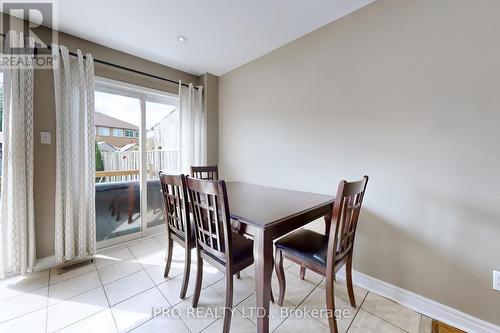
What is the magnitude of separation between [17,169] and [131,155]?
3.36 feet

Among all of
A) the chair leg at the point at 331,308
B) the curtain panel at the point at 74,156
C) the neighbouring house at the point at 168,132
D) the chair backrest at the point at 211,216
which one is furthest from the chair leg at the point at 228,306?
the neighbouring house at the point at 168,132

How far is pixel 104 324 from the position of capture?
1.35 m

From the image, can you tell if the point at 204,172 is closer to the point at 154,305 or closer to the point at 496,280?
the point at 154,305

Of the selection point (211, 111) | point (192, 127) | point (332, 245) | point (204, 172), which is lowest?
point (332, 245)

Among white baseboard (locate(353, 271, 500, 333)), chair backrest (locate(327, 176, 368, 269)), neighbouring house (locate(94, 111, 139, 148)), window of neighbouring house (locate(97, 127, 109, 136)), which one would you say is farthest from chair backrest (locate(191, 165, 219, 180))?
white baseboard (locate(353, 271, 500, 333))

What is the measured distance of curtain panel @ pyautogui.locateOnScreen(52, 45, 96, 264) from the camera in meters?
1.98

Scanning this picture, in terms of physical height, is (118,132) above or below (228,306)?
above

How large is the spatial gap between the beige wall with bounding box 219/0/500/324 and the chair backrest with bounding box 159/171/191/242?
1221mm

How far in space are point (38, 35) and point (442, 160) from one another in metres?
3.63

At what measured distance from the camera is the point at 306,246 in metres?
1.46

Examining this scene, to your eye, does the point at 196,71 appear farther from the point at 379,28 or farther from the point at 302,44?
the point at 379,28

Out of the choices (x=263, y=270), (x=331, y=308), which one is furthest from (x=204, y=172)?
(x=331, y=308)

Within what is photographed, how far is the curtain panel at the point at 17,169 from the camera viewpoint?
1.76m

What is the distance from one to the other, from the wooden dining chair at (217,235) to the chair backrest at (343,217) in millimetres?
539
